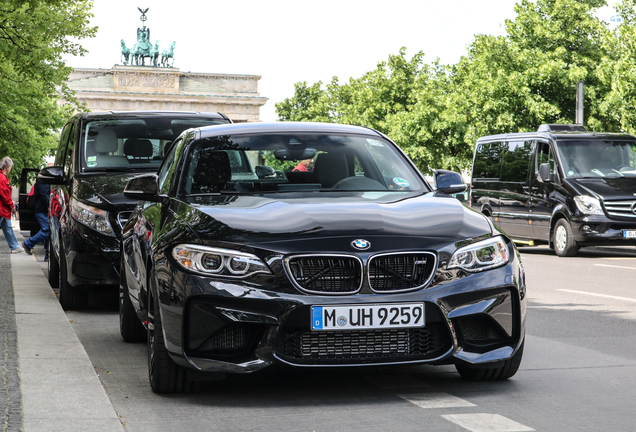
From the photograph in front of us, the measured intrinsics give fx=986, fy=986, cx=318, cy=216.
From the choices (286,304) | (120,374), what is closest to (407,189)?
(286,304)

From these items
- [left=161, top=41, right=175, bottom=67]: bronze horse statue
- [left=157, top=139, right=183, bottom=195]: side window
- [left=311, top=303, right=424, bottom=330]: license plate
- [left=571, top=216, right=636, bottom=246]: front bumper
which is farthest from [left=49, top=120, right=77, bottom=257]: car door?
[left=161, top=41, right=175, bottom=67]: bronze horse statue

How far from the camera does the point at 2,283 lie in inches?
435

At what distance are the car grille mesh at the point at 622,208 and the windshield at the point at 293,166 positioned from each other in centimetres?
1217

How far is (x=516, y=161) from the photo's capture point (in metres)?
20.8

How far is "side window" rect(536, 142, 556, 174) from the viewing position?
1904 centimetres

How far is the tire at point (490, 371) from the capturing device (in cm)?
543

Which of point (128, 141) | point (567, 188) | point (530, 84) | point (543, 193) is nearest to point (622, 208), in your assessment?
point (567, 188)

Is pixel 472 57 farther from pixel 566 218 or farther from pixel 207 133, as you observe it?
pixel 207 133

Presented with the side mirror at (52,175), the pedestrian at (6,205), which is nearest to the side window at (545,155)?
the pedestrian at (6,205)

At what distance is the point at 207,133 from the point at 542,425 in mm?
3007

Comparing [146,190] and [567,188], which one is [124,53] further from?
[146,190]

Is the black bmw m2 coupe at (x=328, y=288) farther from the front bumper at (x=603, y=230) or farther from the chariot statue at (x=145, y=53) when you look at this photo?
the chariot statue at (x=145, y=53)

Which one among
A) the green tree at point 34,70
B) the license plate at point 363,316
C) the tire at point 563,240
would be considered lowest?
the tire at point 563,240

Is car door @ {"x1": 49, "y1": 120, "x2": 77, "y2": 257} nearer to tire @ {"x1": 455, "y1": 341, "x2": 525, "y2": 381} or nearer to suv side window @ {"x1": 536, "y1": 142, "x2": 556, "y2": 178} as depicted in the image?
tire @ {"x1": 455, "y1": 341, "x2": 525, "y2": 381}
